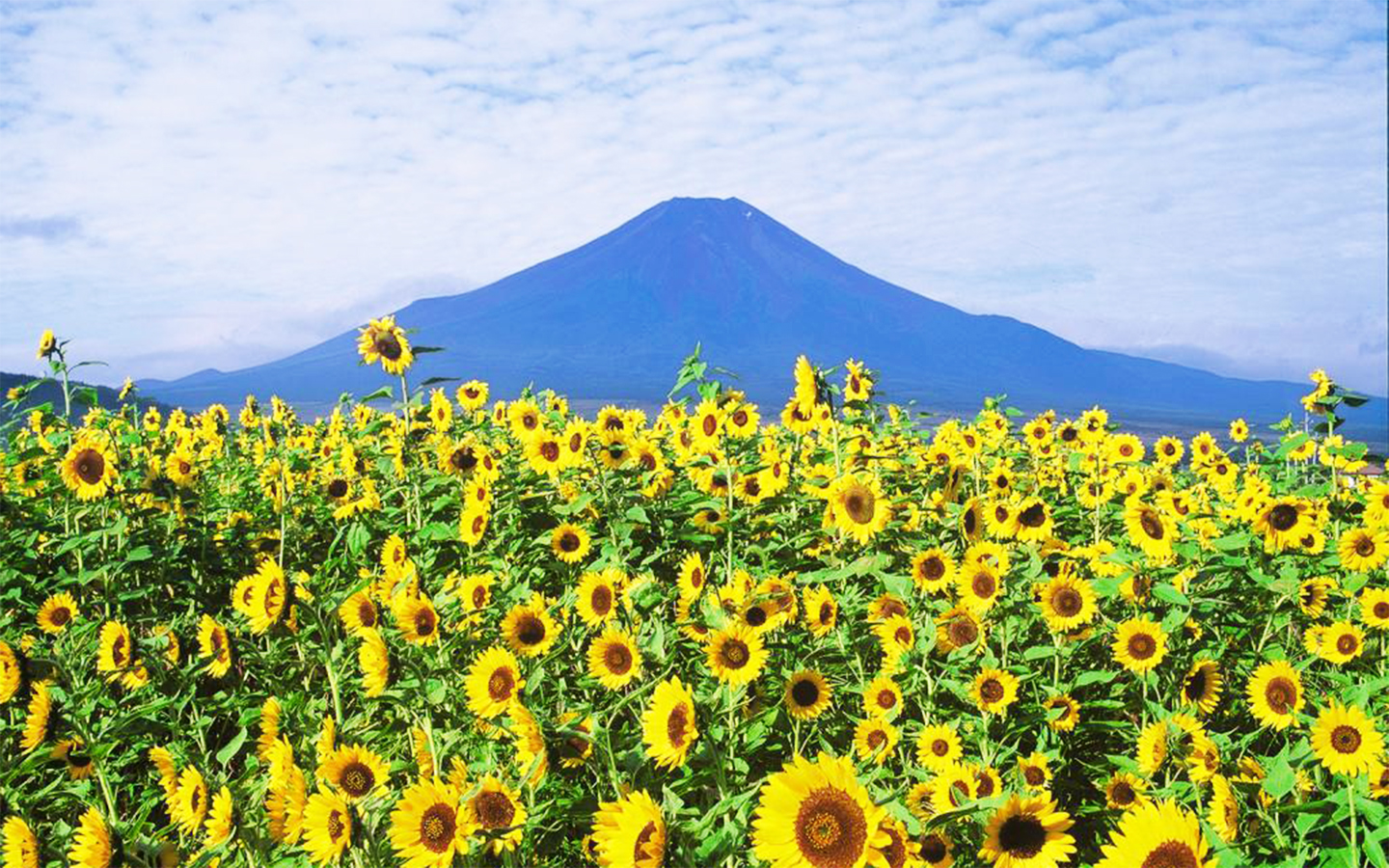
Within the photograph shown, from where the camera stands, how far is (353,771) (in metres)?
2.61

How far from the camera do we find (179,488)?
19.0ft

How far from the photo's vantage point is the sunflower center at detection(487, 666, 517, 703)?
286 cm

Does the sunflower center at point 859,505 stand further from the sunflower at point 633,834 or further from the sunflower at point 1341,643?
the sunflower at point 633,834

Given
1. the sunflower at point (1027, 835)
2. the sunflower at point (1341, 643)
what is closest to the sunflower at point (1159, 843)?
the sunflower at point (1027, 835)

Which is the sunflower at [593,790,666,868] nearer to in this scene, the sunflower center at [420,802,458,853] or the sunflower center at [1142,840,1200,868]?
the sunflower center at [420,802,458,853]

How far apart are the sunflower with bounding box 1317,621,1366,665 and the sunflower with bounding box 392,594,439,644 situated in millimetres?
3972

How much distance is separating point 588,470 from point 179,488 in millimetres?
2966

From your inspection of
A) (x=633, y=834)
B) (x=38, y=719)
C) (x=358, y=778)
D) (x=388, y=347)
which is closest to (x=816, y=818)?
(x=633, y=834)

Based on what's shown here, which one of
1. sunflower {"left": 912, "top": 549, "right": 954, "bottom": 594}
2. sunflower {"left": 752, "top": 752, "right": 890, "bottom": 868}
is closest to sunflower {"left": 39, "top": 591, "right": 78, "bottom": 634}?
sunflower {"left": 752, "top": 752, "right": 890, "bottom": 868}

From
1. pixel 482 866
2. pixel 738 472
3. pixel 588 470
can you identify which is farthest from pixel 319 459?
pixel 482 866

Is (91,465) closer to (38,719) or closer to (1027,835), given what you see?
(38,719)

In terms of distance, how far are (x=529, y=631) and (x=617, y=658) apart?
1.57 feet

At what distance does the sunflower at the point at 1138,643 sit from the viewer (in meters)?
3.58

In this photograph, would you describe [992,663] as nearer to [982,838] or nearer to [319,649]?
[982,838]
